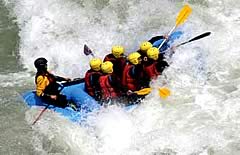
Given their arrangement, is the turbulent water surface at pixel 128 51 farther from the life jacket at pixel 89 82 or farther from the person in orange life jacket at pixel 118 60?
the person in orange life jacket at pixel 118 60

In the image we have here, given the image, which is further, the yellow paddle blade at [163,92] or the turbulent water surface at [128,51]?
the yellow paddle blade at [163,92]

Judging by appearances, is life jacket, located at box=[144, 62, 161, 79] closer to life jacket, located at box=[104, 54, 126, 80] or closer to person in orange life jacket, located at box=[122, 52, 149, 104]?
person in orange life jacket, located at box=[122, 52, 149, 104]

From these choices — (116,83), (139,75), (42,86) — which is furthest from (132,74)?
(42,86)

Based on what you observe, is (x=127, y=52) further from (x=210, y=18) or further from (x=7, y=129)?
(x=7, y=129)

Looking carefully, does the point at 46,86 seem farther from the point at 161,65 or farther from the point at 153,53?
the point at 161,65

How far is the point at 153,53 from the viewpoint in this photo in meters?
8.56

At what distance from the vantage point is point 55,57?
10.7 metres

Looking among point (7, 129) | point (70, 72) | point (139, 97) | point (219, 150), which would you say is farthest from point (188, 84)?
point (7, 129)

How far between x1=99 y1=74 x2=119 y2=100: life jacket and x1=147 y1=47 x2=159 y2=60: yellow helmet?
30.4 inches

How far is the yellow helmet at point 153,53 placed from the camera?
857cm

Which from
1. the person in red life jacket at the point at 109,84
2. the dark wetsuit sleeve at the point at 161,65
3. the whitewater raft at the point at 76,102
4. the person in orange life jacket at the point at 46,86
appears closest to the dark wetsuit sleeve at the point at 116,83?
the person in red life jacket at the point at 109,84

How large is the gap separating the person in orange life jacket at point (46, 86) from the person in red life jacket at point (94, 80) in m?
0.43

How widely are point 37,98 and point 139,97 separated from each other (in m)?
1.55

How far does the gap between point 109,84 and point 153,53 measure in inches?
34.4
